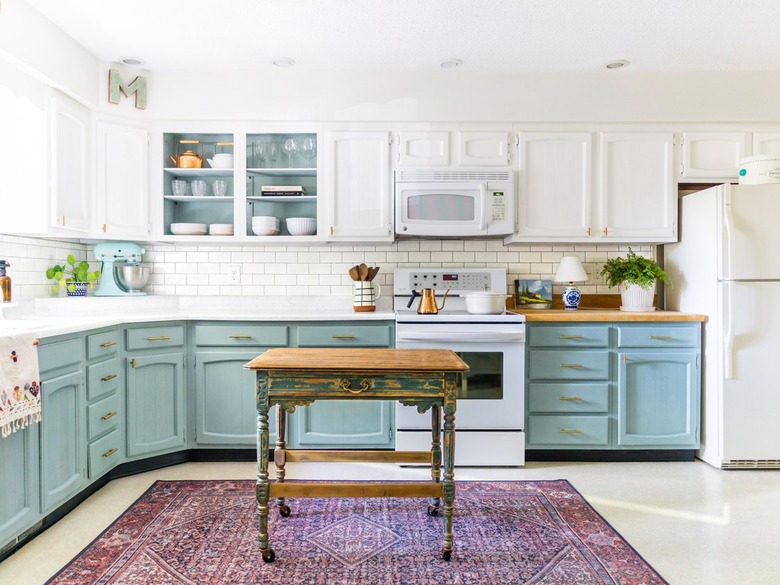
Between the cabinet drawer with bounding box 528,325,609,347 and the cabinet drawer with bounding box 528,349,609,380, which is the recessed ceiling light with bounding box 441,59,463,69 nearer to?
the cabinet drawer with bounding box 528,325,609,347

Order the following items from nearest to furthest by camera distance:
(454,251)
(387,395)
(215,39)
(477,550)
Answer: (387,395) → (477,550) → (215,39) → (454,251)

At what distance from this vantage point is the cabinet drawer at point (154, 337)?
3.06 metres

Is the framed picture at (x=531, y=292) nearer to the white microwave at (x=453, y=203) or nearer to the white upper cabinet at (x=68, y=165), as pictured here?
the white microwave at (x=453, y=203)

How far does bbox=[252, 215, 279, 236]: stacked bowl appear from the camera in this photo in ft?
11.8

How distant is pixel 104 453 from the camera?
2857mm

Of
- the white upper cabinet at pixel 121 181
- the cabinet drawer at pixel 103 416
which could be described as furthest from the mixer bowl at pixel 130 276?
the cabinet drawer at pixel 103 416

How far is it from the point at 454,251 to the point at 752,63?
2.30 metres

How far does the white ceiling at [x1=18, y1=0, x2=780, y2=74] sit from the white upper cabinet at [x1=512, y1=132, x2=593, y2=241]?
0.49 m

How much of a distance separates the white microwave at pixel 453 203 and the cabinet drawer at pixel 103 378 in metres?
1.90

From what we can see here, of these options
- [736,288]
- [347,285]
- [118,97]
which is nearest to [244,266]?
[347,285]

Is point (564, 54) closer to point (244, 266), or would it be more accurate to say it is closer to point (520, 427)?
point (520, 427)

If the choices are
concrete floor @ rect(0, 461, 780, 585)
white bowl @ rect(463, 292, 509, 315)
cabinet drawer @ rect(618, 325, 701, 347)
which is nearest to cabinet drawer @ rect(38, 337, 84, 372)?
concrete floor @ rect(0, 461, 780, 585)

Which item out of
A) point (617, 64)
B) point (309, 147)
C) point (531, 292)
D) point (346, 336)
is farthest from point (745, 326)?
point (309, 147)

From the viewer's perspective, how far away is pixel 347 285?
392 centimetres
